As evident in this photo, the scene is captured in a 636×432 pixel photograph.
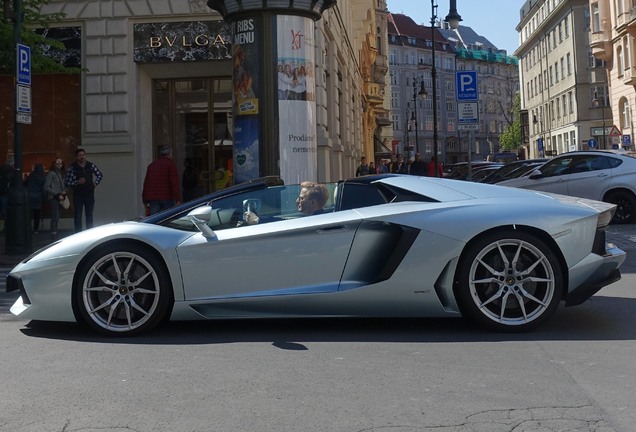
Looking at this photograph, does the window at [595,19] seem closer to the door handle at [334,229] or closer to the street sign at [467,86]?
the street sign at [467,86]

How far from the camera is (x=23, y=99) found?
13.0 metres

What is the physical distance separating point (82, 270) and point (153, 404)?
2.02 meters

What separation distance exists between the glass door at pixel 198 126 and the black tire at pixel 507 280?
51.6ft

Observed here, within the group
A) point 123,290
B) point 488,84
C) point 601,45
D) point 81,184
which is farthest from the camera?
point 488,84

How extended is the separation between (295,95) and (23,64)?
4372 mm

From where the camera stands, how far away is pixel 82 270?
5.96 metres

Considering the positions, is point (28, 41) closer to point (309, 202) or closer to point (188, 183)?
point (188, 183)

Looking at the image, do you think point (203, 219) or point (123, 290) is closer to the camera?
point (203, 219)

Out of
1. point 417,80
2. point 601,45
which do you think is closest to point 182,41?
point 601,45

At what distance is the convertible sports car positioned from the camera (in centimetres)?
582

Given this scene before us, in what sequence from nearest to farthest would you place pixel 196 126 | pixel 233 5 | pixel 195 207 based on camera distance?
1. pixel 195 207
2. pixel 233 5
3. pixel 196 126

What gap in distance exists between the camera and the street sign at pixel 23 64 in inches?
505

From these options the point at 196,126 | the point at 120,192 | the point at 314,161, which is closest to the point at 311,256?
the point at 314,161

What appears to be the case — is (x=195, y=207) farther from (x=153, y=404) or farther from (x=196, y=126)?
(x=196, y=126)
